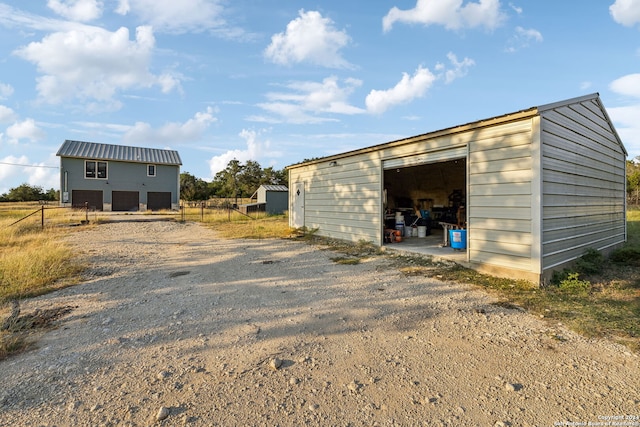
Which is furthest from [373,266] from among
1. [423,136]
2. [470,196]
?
[423,136]

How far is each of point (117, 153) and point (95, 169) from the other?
2.13 m

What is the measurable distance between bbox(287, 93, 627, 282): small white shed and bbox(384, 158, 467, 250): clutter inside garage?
242cm

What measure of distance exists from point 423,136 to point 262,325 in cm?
518

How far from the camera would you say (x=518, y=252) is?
5.02m

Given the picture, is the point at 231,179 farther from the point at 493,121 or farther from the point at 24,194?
the point at 493,121

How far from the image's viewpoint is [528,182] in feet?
16.0

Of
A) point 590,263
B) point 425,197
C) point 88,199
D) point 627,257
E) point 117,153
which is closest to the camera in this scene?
point 590,263

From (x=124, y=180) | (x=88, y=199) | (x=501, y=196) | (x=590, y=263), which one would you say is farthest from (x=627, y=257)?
(x=88, y=199)

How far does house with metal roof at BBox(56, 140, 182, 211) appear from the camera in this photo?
77.7 feet

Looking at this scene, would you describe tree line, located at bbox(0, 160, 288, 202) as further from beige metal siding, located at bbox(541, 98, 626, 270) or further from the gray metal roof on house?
beige metal siding, located at bbox(541, 98, 626, 270)

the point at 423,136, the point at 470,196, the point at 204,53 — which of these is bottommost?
the point at 470,196

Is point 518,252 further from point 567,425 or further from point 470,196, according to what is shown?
point 567,425

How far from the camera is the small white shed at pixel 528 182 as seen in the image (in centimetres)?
487

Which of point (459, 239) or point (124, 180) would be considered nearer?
point (459, 239)
